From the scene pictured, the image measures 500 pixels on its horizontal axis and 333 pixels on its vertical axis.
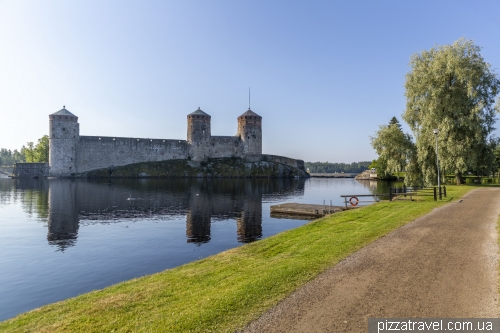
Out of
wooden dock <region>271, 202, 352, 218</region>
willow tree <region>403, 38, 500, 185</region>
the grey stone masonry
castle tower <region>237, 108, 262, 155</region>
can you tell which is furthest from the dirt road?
castle tower <region>237, 108, 262, 155</region>

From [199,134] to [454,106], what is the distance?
8256 centimetres

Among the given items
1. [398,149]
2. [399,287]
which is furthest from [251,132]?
[399,287]

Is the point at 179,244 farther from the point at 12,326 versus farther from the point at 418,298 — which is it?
the point at 418,298

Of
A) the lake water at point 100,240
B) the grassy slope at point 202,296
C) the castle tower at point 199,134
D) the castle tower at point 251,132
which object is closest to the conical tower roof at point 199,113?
the castle tower at point 199,134

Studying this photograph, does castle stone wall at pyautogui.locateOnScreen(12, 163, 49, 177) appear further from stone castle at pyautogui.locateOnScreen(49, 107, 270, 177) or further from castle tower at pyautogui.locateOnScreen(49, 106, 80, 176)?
stone castle at pyautogui.locateOnScreen(49, 107, 270, 177)

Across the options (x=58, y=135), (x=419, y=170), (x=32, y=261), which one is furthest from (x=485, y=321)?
(x=58, y=135)

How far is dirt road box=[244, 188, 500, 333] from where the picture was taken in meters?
5.74

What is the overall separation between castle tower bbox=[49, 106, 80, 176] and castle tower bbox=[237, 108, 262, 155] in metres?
51.0

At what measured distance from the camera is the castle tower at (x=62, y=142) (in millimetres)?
85125

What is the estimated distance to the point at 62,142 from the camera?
3374 inches

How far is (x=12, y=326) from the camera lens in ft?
23.7

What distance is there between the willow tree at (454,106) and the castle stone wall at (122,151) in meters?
82.3

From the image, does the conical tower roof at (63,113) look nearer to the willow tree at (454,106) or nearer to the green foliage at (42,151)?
the green foliage at (42,151)

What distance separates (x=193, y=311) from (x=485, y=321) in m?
5.34
